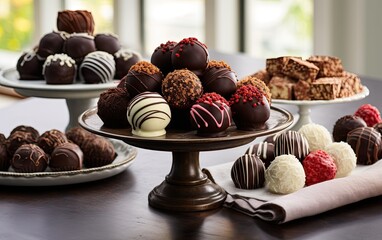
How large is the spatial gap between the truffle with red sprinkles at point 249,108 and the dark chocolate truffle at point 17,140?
0.47 m

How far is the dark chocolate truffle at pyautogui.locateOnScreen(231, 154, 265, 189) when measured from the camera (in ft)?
5.14

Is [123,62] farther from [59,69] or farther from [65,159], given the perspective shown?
[65,159]

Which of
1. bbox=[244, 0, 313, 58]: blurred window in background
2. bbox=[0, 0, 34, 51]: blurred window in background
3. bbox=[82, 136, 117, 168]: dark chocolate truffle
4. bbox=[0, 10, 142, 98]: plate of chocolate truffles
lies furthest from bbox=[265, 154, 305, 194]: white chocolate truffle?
bbox=[0, 0, 34, 51]: blurred window in background

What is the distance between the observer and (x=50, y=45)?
6.89 feet

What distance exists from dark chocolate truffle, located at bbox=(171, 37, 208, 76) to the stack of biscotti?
0.47 metres

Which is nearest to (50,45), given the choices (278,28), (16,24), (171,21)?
(278,28)

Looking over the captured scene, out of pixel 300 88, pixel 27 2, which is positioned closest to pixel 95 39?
pixel 300 88

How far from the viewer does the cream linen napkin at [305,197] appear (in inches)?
57.1

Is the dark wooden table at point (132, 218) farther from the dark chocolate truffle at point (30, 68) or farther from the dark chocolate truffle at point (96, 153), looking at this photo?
the dark chocolate truffle at point (30, 68)

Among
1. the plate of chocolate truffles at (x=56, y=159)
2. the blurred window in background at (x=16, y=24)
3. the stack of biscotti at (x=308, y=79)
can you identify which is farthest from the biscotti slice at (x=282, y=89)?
the blurred window in background at (x=16, y=24)

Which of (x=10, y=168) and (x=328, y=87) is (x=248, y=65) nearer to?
(x=328, y=87)

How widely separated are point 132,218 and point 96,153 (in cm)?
26

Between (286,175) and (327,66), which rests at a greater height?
(327,66)

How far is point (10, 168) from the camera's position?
1.70 metres
